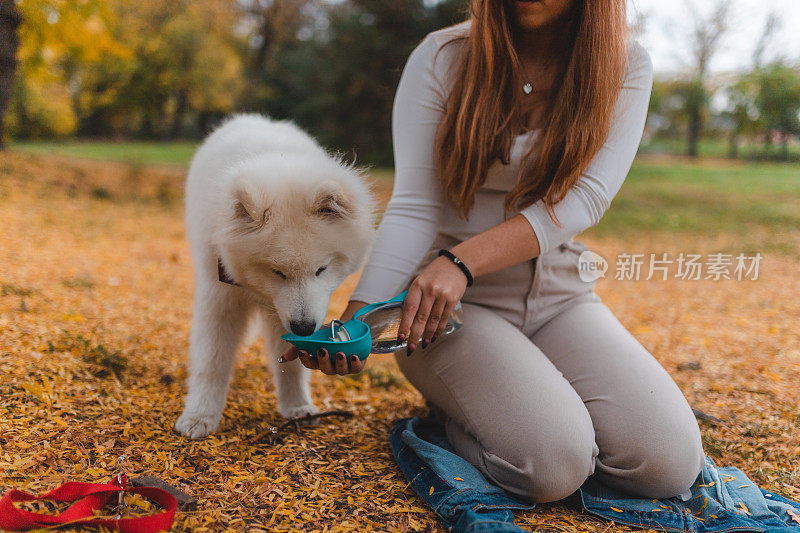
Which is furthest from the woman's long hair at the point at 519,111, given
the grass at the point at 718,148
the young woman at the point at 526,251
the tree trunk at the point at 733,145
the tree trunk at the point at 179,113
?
the tree trunk at the point at 179,113

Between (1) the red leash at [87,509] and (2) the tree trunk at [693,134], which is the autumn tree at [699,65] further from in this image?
(1) the red leash at [87,509]

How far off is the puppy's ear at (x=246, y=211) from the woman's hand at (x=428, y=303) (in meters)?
0.56

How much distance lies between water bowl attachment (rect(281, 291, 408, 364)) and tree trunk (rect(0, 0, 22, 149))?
690 cm

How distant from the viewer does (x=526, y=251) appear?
7.14 feet

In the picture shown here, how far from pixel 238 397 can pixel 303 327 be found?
1.18 metres

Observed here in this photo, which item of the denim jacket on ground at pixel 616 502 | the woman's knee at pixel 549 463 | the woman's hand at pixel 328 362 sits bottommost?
the denim jacket on ground at pixel 616 502

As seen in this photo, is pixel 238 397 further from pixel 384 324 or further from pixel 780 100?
pixel 780 100

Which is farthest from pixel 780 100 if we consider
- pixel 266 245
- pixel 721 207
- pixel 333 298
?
pixel 266 245

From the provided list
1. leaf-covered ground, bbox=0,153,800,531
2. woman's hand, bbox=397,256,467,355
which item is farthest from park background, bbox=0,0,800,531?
woman's hand, bbox=397,256,467,355

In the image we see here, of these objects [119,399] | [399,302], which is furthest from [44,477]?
[399,302]

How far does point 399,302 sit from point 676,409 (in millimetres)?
1111

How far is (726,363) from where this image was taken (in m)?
3.81

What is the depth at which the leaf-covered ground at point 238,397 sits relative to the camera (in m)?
2.05
